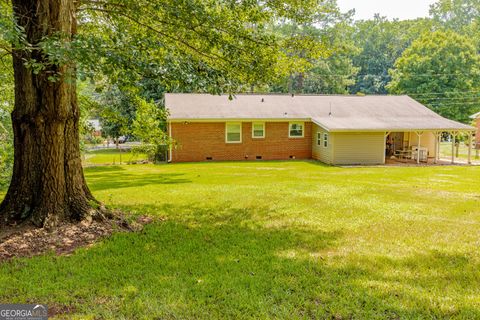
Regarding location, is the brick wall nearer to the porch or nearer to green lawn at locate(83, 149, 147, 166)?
green lawn at locate(83, 149, 147, 166)

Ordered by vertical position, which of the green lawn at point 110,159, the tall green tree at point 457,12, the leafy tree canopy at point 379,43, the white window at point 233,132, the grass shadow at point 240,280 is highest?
the tall green tree at point 457,12

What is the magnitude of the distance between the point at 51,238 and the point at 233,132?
54.1ft

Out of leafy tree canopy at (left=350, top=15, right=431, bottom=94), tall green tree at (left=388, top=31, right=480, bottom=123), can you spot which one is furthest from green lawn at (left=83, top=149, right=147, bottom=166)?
leafy tree canopy at (left=350, top=15, right=431, bottom=94)

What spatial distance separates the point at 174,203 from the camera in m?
9.51

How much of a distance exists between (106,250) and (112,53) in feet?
9.64

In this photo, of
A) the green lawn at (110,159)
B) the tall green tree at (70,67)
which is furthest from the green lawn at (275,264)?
the green lawn at (110,159)

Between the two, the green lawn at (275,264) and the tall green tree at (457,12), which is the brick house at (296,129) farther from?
the tall green tree at (457,12)

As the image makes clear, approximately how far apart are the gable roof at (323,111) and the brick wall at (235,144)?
65cm

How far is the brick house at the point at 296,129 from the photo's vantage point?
65.6 ft

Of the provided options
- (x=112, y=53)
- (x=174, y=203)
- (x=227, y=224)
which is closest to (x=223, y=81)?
(x=112, y=53)

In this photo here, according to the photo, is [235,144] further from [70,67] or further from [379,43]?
[379,43]

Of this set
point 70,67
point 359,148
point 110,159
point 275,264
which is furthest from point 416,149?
point 70,67

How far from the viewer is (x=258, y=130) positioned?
2209cm

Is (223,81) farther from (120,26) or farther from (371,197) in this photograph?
(371,197)
